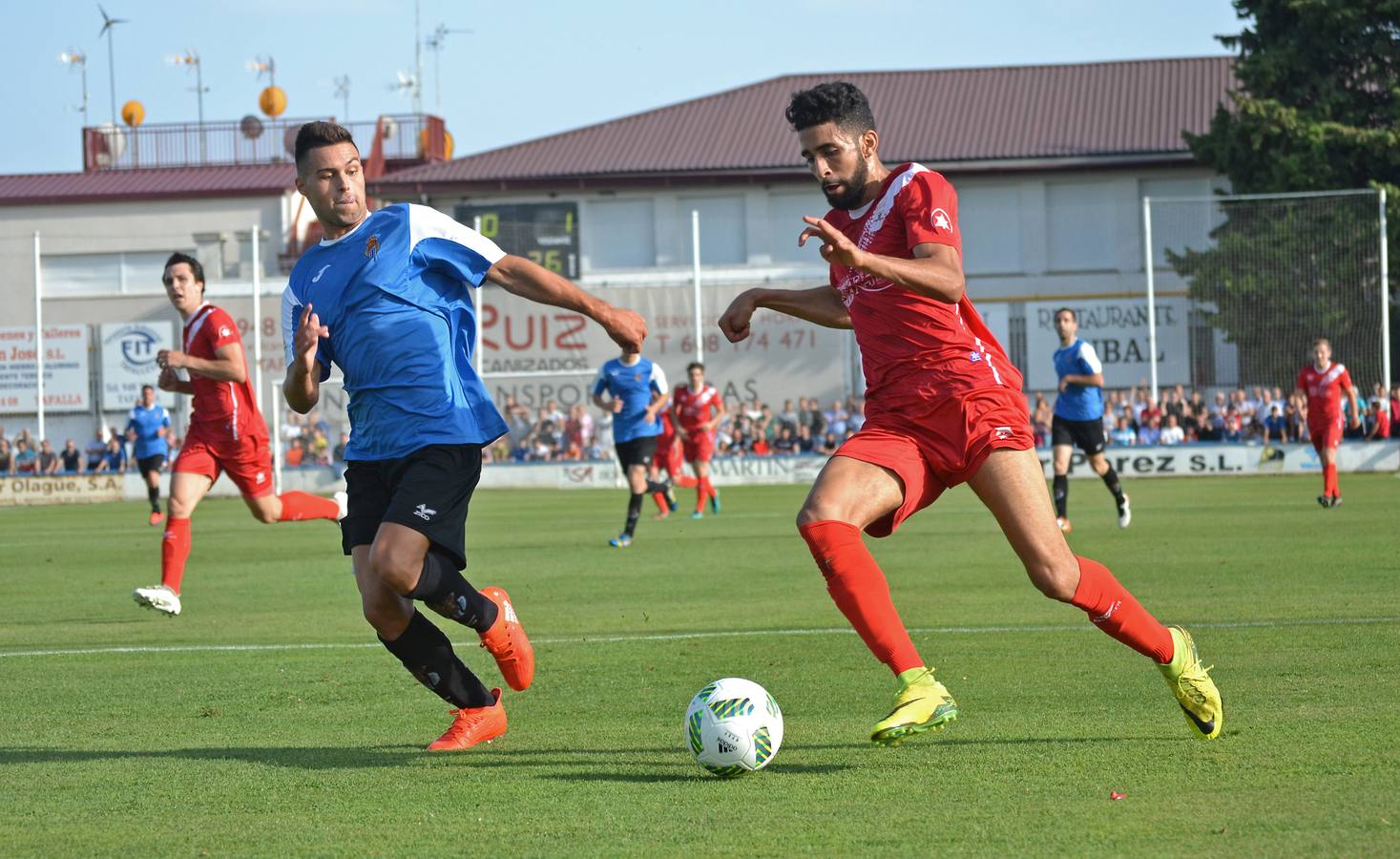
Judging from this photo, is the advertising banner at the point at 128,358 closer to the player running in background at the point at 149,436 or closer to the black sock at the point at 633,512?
the player running in background at the point at 149,436

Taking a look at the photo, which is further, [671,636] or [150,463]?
[150,463]

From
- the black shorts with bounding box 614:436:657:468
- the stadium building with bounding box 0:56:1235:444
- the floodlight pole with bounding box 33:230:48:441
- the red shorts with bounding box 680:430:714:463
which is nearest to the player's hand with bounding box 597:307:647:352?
the black shorts with bounding box 614:436:657:468

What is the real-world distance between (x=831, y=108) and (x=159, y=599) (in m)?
6.48

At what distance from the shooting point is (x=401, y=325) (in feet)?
19.5

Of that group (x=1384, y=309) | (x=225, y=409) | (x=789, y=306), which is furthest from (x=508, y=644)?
(x=1384, y=309)

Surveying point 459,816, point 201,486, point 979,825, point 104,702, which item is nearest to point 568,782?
point 459,816

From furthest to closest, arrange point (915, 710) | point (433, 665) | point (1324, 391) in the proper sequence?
point (1324, 391)
point (433, 665)
point (915, 710)

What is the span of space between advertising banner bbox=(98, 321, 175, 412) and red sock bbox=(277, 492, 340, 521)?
28.5 meters

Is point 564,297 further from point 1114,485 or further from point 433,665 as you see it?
point 1114,485

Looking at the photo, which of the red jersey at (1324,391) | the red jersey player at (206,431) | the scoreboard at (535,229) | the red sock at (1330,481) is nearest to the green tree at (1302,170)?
the red jersey at (1324,391)

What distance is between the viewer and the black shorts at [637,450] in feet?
61.8

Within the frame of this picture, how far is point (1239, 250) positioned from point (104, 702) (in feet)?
90.3

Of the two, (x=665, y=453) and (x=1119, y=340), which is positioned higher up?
(x=1119, y=340)

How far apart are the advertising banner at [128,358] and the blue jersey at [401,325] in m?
35.6
